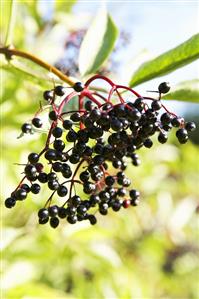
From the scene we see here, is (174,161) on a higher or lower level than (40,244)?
higher

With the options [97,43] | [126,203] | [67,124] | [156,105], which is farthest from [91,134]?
[97,43]

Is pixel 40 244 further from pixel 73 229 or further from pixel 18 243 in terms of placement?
pixel 73 229

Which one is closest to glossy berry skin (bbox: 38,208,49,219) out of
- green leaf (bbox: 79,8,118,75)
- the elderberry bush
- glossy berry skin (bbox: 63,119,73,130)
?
the elderberry bush

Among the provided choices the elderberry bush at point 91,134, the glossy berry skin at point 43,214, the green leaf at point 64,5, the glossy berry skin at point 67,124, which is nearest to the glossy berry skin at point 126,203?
the elderberry bush at point 91,134

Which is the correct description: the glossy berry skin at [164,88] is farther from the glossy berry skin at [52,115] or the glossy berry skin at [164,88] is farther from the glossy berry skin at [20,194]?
the glossy berry skin at [20,194]

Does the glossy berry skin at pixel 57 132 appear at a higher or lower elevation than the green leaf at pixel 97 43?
lower

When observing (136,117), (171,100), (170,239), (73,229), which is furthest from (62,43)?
(170,239)

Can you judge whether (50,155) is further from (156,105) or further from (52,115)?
(156,105)
